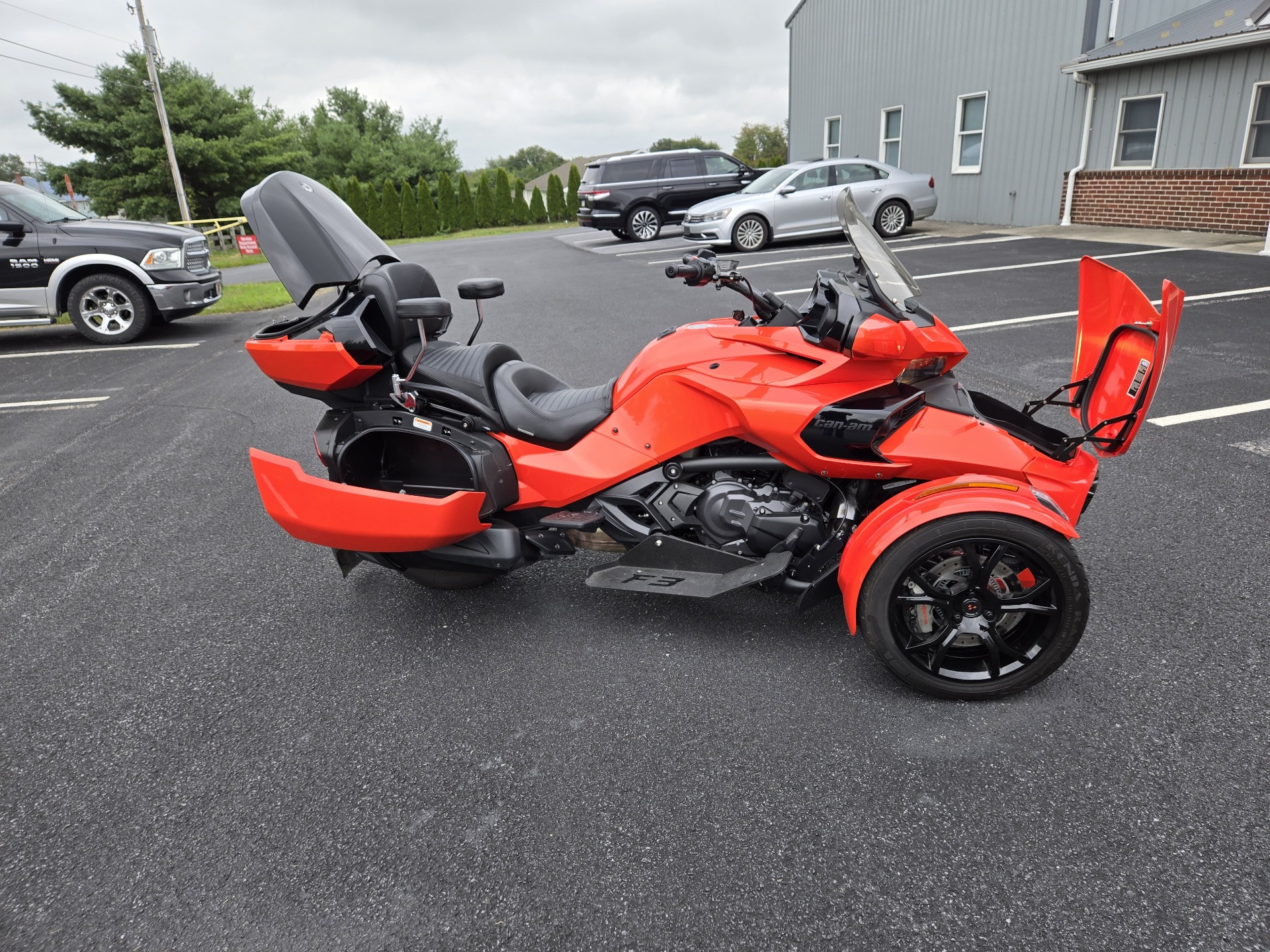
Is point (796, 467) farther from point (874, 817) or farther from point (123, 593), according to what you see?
point (123, 593)

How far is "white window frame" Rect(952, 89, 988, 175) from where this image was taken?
15461mm

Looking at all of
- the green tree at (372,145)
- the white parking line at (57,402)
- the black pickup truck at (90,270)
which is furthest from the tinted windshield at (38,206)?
the green tree at (372,145)

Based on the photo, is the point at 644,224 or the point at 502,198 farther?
the point at 502,198

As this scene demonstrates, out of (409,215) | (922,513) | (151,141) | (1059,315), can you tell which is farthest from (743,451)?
(151,141)

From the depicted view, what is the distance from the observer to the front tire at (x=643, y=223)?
17828 millimetres

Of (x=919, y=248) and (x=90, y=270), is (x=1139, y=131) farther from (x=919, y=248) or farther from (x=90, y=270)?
(x=90, y=270)

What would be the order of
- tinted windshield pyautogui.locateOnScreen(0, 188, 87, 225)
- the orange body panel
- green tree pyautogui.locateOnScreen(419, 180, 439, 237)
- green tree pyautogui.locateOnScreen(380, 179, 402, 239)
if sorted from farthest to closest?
green tree pyautogui.locateOnScreen(419, 180, 439, 237) → green tree pyautogui.locateOnScreen(380, 179, 402, 239) → tinted windshield pyautogui.locateOnScreen(0, 188, 87, 225) → the orange body panel

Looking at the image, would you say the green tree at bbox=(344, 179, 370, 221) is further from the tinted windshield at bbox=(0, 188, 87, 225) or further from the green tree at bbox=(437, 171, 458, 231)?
the tinted windshield at bbox=(0, 188, 87, 225)

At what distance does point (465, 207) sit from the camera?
30156 millimetres

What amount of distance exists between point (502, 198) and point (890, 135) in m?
16.3

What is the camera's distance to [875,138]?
63.2 feet

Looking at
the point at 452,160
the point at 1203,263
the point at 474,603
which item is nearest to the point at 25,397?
the point at 474,603

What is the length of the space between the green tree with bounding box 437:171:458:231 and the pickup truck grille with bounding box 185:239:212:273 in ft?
71.2

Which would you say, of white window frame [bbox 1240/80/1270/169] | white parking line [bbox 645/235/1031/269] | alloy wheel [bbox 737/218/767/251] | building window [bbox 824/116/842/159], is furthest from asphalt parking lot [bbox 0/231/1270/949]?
building window [bbox 824/116/842/159]
